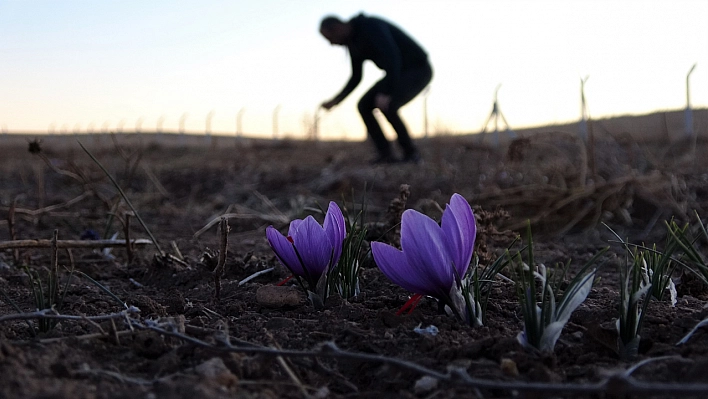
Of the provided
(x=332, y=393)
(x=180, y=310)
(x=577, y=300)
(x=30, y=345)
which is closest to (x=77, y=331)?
(x=30, y=345)

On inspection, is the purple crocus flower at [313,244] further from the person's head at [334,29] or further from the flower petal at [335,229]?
the person's head at [334,29]

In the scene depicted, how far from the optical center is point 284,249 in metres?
1.40

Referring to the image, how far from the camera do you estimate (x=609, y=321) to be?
1.28 meters

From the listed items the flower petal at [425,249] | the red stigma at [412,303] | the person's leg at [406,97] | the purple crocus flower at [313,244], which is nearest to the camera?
the flower petal at [425,249]

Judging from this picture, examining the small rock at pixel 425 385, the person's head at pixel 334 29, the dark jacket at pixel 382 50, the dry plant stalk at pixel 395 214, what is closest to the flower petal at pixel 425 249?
the small rock at pixel 425 385

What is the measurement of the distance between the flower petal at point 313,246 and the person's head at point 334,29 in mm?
4924

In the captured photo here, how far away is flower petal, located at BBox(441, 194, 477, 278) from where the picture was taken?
1145 millimetres

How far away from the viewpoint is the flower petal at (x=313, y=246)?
53.9 inches

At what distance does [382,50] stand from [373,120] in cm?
97

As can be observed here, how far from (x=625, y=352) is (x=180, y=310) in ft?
3.20

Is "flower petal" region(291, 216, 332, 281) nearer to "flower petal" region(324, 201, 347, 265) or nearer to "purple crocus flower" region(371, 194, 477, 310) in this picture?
"flower petal" region(324, 201, 347, 265)

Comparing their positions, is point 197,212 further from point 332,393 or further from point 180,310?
point 332,393

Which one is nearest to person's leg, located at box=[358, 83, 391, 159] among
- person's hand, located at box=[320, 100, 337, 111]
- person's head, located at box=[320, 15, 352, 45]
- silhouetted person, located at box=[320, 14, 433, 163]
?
silhouetted person, located at box=[320, 14, 433, 163]

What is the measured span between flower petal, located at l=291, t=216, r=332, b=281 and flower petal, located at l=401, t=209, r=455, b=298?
0.27 metres
